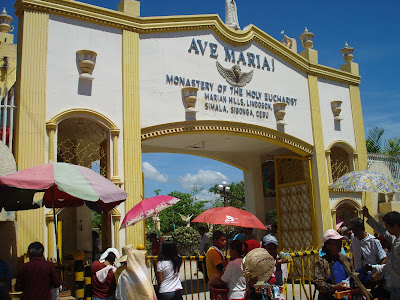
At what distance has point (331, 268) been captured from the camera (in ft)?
15.9

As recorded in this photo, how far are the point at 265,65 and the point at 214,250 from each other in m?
8.21

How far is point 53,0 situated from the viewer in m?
9.26

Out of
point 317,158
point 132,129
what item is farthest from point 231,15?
point 132,129

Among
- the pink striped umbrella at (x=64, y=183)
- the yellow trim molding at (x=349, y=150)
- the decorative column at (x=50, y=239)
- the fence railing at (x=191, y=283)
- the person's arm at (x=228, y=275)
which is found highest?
the yellow trim molding at (x=349, y=150)

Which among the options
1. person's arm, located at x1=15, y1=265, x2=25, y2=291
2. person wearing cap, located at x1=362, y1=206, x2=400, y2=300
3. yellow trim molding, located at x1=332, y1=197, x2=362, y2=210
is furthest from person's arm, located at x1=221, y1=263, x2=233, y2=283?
yellow trim molding, located at x1=332, y1=197, x2=362, y2=210

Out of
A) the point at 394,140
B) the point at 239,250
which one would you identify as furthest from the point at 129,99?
the point at 394,140

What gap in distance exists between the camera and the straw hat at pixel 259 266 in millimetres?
4770

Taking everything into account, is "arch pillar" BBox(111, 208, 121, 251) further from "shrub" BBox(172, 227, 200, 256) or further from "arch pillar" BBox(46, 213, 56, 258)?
"shrub" BBox(172, 227, 200, 256)

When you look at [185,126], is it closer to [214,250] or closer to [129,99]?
[129,99]

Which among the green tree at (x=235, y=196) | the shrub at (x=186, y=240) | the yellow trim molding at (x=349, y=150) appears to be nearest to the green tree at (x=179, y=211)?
the green tree at (x=235, y=196)

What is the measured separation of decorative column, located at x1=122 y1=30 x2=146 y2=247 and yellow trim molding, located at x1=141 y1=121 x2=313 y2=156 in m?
0.40

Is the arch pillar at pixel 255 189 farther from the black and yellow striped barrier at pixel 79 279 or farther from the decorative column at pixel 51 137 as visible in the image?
the black and yellow striped barrier at pixel 79 279

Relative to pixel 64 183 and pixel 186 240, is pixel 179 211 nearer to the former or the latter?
pixel 186 240

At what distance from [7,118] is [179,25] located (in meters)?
5.03
